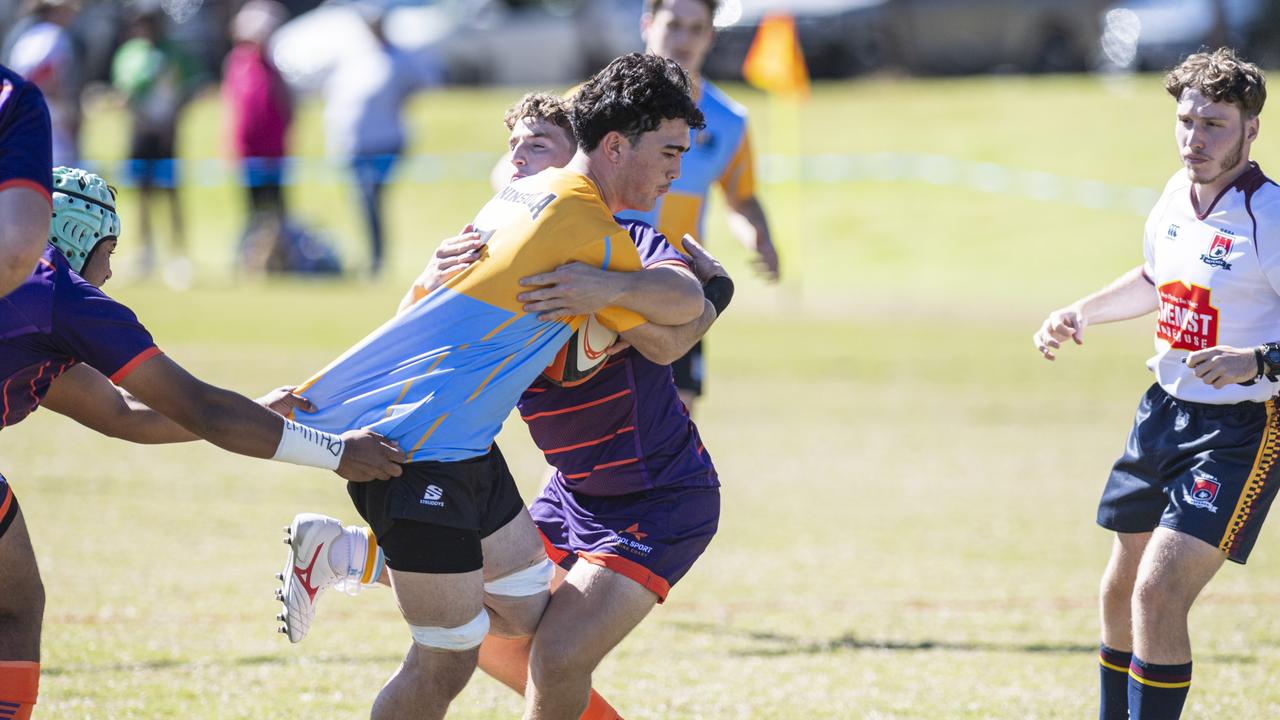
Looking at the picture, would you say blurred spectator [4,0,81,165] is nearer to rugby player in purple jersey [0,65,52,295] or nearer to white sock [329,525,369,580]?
white sock [329,525,369,580]

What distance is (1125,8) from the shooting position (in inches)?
1197

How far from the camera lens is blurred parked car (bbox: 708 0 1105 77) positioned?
30938 millimetres

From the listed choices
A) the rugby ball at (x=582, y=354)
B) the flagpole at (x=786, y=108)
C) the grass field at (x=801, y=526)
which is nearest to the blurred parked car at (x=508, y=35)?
the flagpole at (x=786, y=108)

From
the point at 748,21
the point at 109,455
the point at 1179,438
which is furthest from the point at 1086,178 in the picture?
the point at 1179,438

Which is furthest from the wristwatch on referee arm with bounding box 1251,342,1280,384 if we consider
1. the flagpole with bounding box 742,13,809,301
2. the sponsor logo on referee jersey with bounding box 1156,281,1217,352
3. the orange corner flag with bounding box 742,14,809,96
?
the orange corner flag with bounding box 742,14,809,96

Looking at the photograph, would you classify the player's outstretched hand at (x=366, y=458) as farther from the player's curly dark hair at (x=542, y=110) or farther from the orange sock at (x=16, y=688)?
the player's curly dark hair at (x=542, y=110)

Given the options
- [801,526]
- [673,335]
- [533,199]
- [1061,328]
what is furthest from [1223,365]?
[801,526]

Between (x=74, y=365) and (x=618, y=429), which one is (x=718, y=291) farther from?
(x=74, y=365)

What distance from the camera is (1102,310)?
5.22 m

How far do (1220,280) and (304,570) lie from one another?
2735 millimetres

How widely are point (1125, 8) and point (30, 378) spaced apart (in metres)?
29.1

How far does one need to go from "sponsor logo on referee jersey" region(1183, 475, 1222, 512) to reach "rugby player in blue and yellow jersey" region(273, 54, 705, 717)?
1.58 m

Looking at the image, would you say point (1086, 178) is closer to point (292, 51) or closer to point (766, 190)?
point (766, 190)

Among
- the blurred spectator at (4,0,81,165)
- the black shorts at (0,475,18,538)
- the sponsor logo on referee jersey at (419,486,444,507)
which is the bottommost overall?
the blurred spectator at (4,0,81,165)
